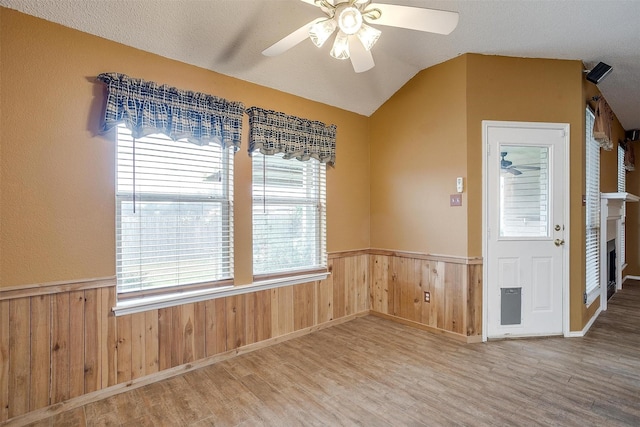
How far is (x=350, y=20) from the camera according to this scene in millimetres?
1744

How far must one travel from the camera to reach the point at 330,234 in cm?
368

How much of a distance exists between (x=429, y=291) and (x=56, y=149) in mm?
3405

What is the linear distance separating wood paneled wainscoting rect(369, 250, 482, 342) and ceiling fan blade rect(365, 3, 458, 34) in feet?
7.08

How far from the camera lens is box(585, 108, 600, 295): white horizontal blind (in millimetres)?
3512

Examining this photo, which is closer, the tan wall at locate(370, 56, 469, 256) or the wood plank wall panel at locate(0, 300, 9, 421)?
the wood plank wall panel at locate(0, 300, 9, 421)

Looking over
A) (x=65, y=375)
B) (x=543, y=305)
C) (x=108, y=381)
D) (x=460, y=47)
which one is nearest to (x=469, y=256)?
(x=543, y=305)

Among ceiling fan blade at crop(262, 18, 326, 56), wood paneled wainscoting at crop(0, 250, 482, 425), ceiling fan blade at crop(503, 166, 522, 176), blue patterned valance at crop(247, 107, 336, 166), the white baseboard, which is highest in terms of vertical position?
ceiling fan blade at crop(262, 18, 326, 56)

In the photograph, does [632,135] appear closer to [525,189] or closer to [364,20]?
[525,189]

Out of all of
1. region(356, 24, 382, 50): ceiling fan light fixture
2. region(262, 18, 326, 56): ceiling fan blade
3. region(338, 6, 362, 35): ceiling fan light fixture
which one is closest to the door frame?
region(356, 24, 382, 50): ceiling fan light fixture

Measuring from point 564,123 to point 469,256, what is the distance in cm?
159

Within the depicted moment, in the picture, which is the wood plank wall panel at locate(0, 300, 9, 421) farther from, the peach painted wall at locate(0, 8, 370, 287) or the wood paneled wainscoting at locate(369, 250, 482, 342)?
the wood paneled wainscoting at locate(369, 250, 482, 342)

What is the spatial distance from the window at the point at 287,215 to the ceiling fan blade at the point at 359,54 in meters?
1.33

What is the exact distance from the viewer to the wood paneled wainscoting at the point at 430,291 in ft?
10.4

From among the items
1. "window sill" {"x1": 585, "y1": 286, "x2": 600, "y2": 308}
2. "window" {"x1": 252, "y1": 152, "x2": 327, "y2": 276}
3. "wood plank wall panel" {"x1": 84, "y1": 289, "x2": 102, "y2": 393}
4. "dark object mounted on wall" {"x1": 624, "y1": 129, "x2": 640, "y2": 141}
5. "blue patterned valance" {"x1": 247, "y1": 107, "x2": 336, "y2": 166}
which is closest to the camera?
"wood plank wall panel" {"x1": 84, "y1": 289, "x2": 102, "y2": 393}
